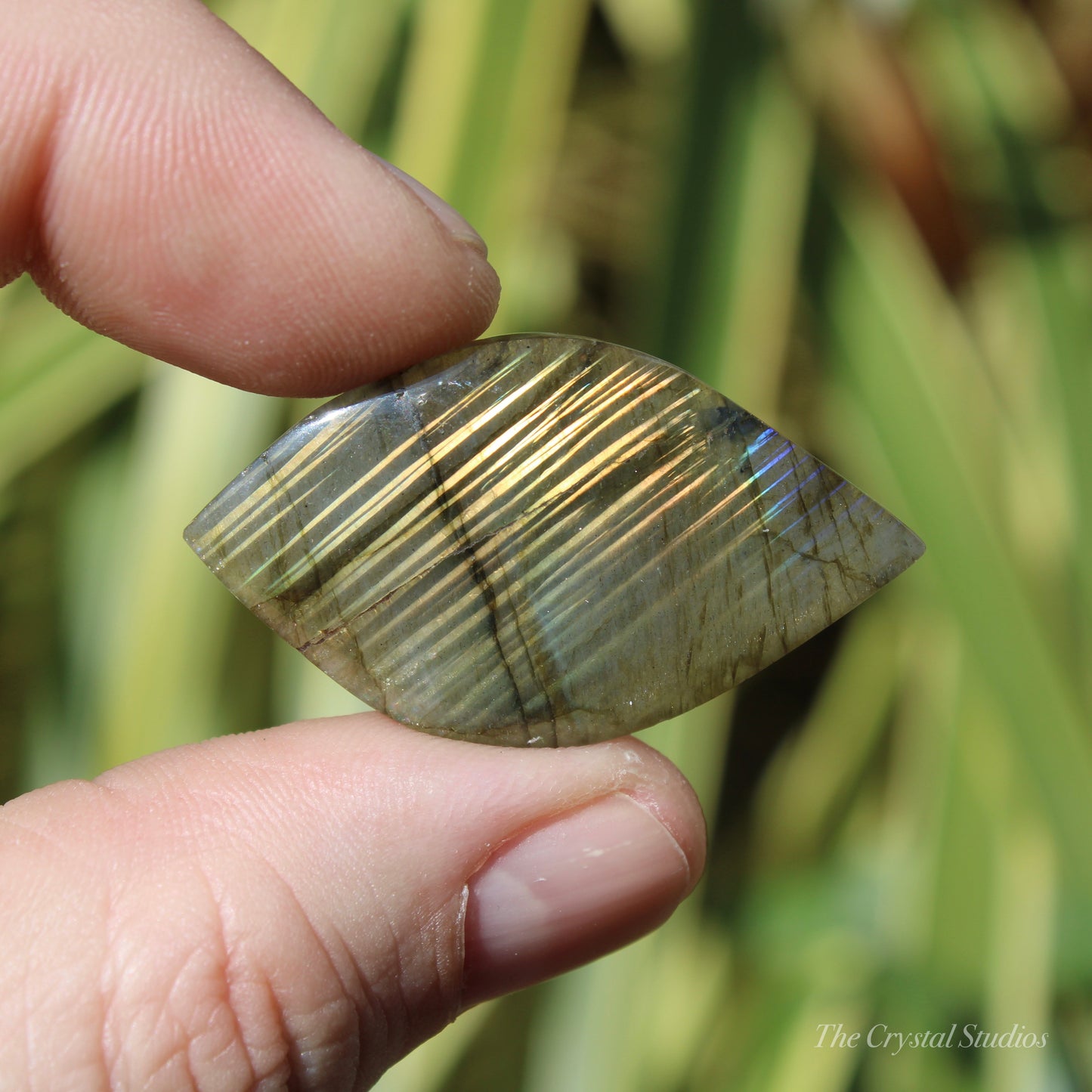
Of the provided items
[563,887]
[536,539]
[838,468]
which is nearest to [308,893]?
[563,887]

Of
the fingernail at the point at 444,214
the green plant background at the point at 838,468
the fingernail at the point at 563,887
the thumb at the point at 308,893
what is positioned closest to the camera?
the thumb at the point at 308,893

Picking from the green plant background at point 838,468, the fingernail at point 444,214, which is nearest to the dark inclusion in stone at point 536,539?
the fingernail at point 444,214

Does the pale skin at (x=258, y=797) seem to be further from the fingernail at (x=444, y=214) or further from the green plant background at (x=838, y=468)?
the green plant background at (x=838, y=468)

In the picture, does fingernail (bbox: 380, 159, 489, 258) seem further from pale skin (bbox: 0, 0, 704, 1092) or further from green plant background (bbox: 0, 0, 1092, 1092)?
green plant background (bbox: 0, 0, 1092, 1092)

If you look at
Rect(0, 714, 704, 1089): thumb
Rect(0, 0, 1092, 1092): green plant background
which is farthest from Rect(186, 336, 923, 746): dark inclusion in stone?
Rect(0, 0, 1092, 1092): green plant background

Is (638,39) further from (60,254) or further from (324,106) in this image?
(60,254)

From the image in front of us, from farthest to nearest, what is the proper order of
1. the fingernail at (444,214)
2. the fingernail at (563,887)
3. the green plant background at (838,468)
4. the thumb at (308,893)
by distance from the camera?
the green plant background at (838,468)
the fingernail at (444,214)
the fingernail at (563,887)
the thumb at (308,893)

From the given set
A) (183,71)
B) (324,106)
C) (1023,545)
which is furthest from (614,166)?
(183,71)
